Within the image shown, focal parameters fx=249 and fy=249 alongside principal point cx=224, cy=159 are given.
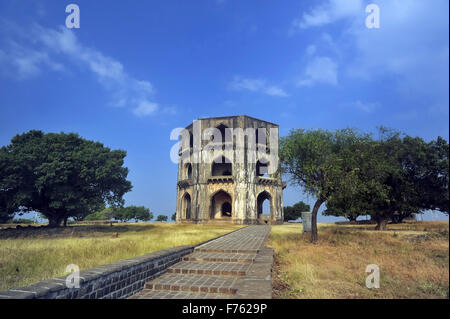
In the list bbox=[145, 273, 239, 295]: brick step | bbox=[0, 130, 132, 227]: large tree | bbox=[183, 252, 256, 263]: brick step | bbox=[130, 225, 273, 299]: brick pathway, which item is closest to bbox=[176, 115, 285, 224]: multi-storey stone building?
bbox=[0, 130, 132, 227]: large tree

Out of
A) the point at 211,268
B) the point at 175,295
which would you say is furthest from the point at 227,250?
the point at 175,295

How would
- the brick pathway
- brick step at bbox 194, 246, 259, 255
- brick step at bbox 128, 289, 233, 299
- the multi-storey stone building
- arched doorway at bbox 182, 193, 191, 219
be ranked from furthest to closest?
arched doorway at bbox 182, 193, 191, 219, the multi-storey stone building, brick step at bbox 194, 246, 259, 255, brick step at bbox 128, 289, 233, 299, the brick pathway

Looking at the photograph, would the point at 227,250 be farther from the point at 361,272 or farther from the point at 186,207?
the point at 186,207

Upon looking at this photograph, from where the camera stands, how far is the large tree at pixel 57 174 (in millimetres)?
20344

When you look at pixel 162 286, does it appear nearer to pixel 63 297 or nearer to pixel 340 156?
pixel 63 297

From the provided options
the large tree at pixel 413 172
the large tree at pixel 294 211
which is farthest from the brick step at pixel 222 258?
the large tree at pixel 294 211

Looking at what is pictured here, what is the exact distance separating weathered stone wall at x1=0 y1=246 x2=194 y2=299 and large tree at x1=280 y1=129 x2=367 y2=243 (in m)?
10.1

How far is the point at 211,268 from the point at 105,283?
3205 mm

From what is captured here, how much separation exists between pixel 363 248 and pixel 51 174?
22800 mm

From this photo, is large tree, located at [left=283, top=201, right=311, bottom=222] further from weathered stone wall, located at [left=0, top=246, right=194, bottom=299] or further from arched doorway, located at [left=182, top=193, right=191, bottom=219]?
weathered stone wall, located at [left=0, top=246, right=194, bottom=299]

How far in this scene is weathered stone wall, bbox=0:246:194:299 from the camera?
3564 millimetres

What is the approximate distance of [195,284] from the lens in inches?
234

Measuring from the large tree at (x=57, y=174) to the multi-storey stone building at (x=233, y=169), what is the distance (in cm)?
1090
